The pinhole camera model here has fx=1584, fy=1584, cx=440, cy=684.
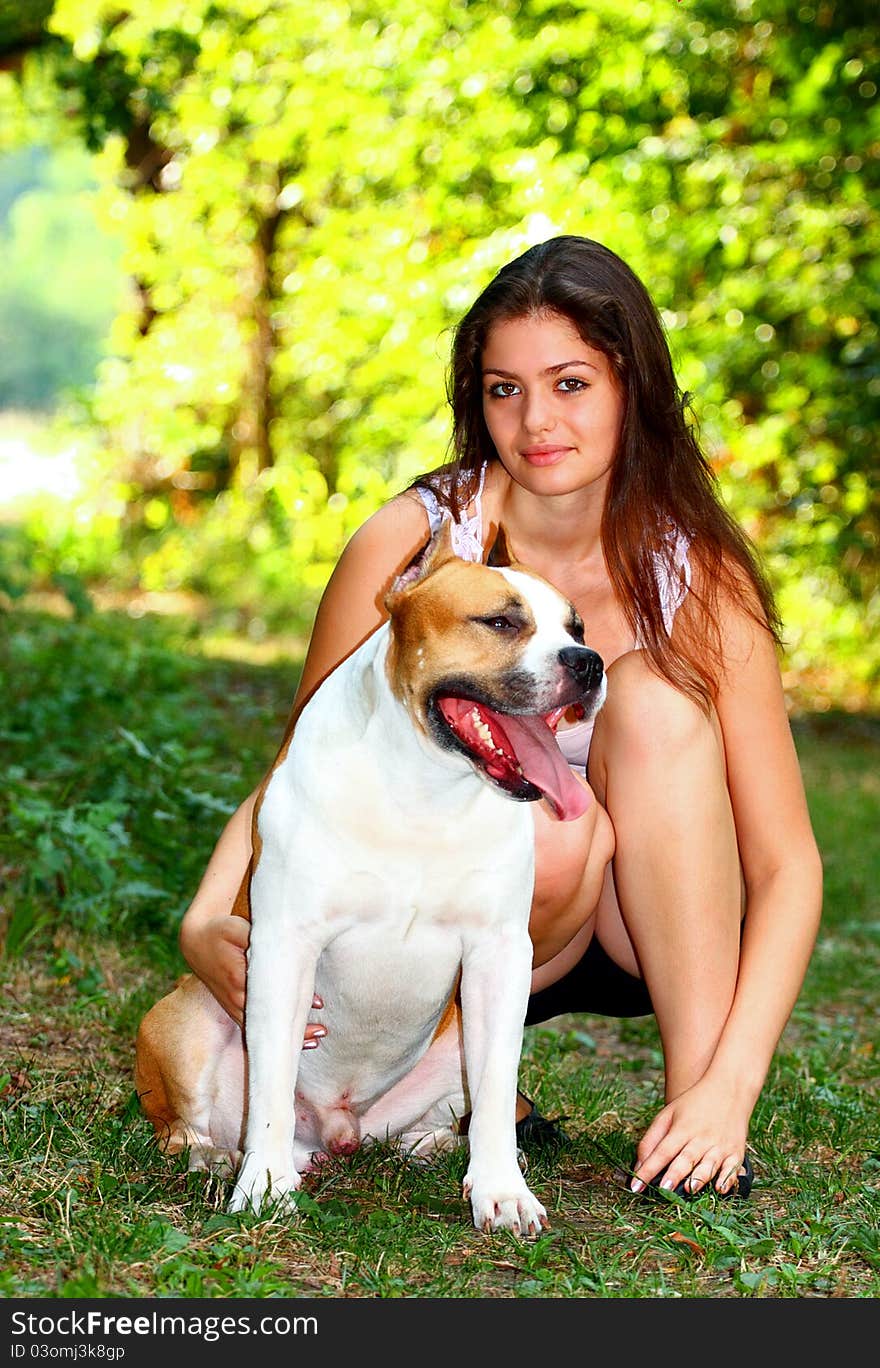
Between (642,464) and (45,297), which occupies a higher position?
(45,297)

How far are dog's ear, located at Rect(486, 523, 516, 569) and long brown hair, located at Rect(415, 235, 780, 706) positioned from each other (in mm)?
335

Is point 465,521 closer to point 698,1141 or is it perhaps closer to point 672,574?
point 672,574

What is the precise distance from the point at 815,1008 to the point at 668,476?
2.12 meters

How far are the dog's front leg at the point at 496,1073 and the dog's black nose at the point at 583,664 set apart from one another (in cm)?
42

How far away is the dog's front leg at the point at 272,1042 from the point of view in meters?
2.45

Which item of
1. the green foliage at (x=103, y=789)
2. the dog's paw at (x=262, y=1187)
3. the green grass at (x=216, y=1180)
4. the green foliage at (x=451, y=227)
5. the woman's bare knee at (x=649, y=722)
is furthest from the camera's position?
the green foliage at (x=451, y=227)

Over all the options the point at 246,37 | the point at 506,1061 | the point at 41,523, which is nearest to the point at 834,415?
the point at 246,37

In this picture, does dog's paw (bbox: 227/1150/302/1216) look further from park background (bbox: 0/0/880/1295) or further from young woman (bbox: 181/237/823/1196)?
park background (bbox: 0/0/880/1295)

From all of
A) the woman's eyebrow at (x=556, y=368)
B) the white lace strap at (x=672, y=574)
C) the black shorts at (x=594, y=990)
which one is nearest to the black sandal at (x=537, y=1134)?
the black shorts at (x=594, y=990)

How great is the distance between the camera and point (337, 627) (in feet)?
10.1

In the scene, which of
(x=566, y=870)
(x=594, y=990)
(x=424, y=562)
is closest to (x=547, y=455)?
(x=424, y=562)

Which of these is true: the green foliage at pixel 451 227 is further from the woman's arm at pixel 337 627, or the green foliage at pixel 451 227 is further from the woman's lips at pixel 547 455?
the woman's lips at pixel 547 455

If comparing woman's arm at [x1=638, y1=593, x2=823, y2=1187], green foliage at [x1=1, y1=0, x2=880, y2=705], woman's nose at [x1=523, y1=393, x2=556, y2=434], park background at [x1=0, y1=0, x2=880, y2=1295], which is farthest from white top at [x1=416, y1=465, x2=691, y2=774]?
green foliage at [x1=1, y1=0, x2=880, y2=705]

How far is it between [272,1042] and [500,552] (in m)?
0.92
